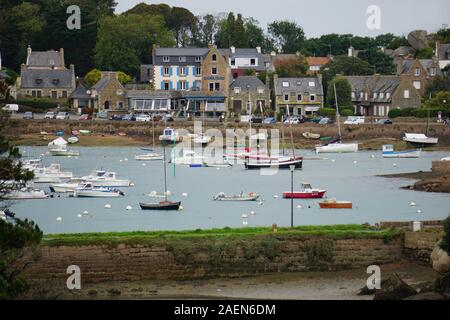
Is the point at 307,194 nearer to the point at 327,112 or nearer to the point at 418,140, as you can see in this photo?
the point at 418,140

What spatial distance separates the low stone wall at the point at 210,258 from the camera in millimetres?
35281

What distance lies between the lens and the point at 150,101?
9219cm

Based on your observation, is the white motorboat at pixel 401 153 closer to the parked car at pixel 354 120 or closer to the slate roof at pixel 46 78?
the parked car at pixel 354 120

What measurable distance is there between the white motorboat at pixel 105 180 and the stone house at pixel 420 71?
35.4 m

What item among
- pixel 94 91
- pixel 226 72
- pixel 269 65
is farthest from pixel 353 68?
pixel 94 91

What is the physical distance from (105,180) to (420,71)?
37.7m

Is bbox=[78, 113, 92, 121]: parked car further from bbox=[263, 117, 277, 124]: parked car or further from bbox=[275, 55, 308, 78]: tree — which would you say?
bbox=[275, 55, 308, 78]: tree

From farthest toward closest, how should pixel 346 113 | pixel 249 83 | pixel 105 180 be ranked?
1. pixel 249 83
2. pixel 346 113
3. pixel 105 180

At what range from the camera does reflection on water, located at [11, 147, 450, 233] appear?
4850 centimetres

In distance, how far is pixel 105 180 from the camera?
60.1 meters

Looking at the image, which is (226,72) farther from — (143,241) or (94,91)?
(143,241)

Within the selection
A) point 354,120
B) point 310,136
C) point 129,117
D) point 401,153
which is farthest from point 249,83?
point 401,153

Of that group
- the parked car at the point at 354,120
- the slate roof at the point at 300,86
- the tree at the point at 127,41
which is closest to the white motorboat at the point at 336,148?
the parked car at the point at 354,120

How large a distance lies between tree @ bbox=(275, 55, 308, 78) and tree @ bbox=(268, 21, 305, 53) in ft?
54.2
